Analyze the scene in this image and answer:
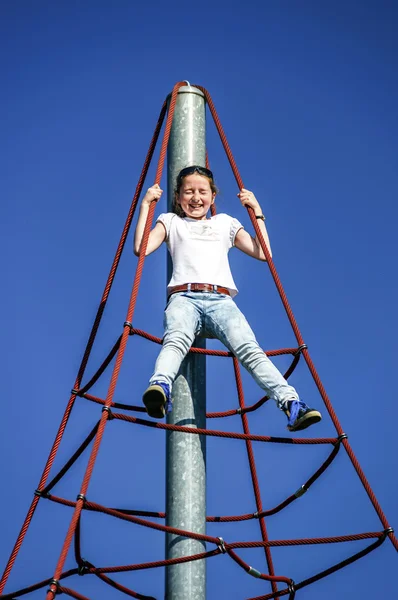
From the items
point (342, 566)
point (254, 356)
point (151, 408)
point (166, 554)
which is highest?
point (254, 356)

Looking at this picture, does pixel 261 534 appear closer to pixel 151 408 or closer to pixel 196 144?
pixel 151 408

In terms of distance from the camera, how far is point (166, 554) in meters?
6.62

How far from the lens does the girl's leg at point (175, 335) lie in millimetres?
6441

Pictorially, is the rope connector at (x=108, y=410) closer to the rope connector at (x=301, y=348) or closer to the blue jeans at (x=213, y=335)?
the blue jeans at (x=213, y=335)

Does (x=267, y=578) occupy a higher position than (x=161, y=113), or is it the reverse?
(x=161, y=113)

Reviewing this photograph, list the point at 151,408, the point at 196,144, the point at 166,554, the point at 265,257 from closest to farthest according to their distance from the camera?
the point at 151,408 < the point at 166,554 < the point at 265,257 < the point at 196,144

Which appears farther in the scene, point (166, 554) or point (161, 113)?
point (161, 113)

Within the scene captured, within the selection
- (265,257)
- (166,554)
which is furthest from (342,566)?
(265,257)

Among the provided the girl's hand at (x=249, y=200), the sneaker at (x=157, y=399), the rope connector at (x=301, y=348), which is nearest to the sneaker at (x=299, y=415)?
the rope connector at (x=301, y=348)

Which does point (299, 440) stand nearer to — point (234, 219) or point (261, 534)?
point (261, 534)

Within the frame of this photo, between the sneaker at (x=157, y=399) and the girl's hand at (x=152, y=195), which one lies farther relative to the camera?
the girl's hand at (x=152, y=195)

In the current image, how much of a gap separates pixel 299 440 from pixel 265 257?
1682 millimetres

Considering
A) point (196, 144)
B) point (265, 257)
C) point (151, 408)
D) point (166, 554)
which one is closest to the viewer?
point (151, 408)

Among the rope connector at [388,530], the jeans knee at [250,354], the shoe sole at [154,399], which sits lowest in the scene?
the rope connector at [388,530]
